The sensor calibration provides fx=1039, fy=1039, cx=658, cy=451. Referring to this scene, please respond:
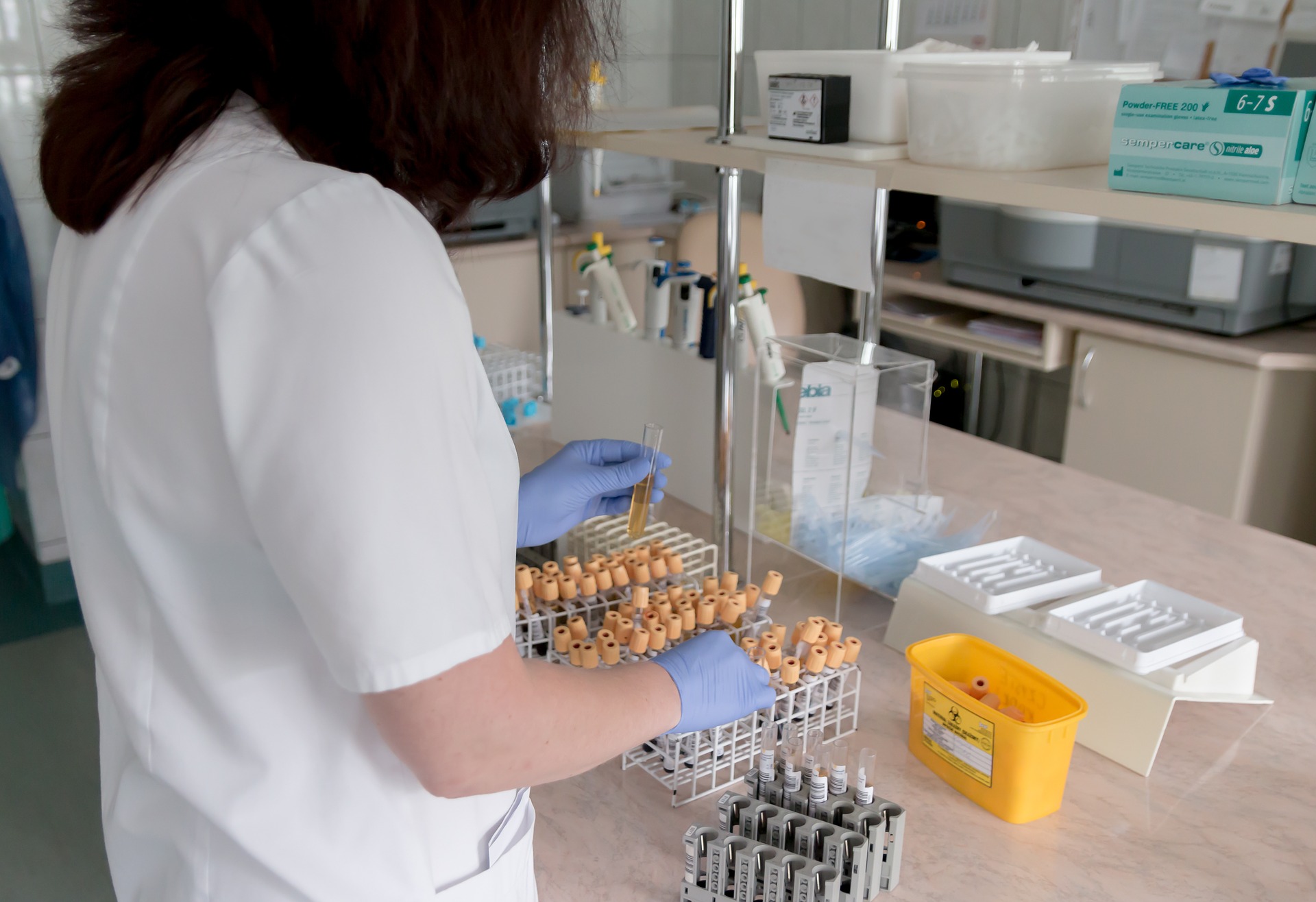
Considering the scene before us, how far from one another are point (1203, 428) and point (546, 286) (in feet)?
6.05

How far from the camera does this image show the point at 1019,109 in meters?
1.00

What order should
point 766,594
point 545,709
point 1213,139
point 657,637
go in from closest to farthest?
point 545,709 < point 1213,139 < point 657,637 < point 766,594

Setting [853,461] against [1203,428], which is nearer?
[853,461]

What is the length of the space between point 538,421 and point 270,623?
1.45 meters

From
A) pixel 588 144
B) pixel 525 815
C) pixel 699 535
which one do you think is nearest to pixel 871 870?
pixel 525 815

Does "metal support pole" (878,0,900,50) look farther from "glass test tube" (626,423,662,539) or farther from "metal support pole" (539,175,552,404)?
"metal support pole" (539,175,552,404)

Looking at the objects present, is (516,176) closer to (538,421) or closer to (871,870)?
(871,870)

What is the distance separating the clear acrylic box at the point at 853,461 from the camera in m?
1.34

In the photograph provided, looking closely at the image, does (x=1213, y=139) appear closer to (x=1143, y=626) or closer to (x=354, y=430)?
(x=1143, y=626)

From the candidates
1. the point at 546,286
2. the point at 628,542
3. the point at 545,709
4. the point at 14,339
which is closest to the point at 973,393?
the point at 546,286

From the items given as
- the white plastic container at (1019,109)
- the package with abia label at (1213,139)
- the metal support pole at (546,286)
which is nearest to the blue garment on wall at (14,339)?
the metal support pole at (546,286)

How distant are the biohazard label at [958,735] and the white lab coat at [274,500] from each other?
20.5 inches

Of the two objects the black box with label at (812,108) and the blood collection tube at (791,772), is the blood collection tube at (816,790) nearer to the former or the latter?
the blood collection tube at (791,772)

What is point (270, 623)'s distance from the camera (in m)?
0.66
